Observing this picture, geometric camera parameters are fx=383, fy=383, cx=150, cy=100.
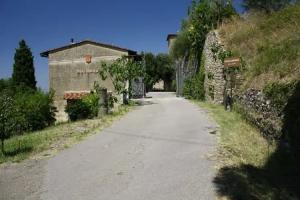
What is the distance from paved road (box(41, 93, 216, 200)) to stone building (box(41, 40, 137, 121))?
2016 cm

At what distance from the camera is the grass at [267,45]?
12555 millimetres

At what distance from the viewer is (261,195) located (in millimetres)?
6488

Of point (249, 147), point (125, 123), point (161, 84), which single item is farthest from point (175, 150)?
point (161, 84)

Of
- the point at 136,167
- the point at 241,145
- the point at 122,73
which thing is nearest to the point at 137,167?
the point at 136,167

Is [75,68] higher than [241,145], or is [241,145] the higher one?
[75,68]

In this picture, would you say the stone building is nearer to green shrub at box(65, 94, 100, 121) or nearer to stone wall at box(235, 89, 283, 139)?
green shrub at box(65, 94, 100, 121)

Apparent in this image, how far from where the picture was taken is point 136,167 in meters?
8.18

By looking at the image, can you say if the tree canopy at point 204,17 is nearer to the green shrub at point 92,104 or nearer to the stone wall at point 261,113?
the green shrub at point 92,104

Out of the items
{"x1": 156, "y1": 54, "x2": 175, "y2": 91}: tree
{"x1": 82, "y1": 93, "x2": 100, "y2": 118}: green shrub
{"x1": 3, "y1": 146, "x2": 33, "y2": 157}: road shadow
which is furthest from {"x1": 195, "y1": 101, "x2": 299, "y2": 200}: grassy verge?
{"x1": 156, "y1": 54, "x2": 175, "y2": 91}: tree

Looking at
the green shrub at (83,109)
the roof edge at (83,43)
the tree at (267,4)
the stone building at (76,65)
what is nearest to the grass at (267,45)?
the tree at (267,4)

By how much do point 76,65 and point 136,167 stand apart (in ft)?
86.2

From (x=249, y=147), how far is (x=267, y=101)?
6.79 ft

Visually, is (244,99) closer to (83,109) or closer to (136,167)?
(136,167)

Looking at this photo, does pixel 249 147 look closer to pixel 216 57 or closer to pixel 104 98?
pixel 104 98
